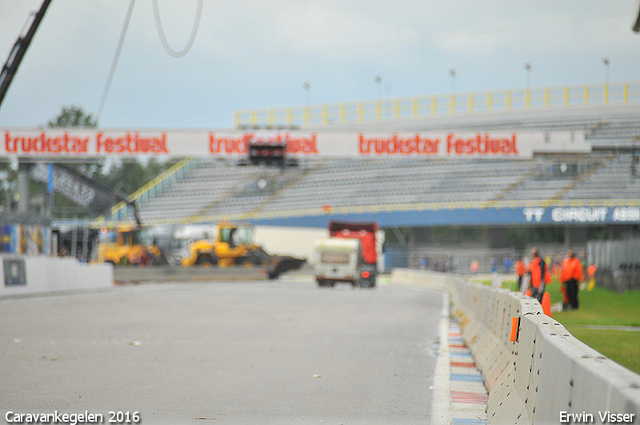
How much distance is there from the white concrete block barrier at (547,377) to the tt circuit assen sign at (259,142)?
23879 mm

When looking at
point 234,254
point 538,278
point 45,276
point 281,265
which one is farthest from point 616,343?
point 234,254

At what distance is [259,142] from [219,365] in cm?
2390

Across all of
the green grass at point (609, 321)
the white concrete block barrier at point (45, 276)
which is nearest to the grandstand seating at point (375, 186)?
the green grass at point (609, 321)

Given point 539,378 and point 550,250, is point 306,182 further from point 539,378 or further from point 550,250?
point 539,378

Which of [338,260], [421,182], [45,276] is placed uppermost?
[421,182]

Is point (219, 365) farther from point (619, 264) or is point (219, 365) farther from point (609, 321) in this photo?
point (619, 264)

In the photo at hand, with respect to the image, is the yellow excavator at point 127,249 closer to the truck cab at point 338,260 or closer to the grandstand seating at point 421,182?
the truck cab at point 338,260

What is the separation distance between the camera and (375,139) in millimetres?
33031

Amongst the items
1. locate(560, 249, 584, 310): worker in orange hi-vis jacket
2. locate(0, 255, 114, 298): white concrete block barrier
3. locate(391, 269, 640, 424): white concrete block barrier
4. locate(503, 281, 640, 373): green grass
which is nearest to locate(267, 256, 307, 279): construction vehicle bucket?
locate(0, 255, 114, 298): white concrete block barrier

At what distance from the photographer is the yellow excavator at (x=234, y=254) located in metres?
41.2

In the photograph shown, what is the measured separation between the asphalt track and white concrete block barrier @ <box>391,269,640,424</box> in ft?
2.74

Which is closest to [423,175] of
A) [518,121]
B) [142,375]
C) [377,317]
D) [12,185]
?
[518,121]

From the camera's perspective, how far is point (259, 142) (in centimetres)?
3303

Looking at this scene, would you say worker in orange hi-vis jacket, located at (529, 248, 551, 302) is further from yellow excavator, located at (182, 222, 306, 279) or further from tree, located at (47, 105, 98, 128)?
tree, located at (47, 105, 98, 128)
